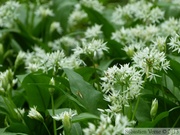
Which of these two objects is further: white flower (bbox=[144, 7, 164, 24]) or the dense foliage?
white flower (bbox=[144, 7, 164, 24])

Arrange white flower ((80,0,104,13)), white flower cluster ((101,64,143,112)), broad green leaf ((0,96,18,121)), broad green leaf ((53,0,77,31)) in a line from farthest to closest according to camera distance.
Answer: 1. broad green leaf ((53,0,77,31))
2. white flower ((80,0,104,13))
3. broad green leaf ((0,96,18,121))
4. white flower cluster ((101,64,143,112))

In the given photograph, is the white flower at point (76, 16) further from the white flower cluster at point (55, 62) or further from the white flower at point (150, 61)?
the white flower at point (150, 61)

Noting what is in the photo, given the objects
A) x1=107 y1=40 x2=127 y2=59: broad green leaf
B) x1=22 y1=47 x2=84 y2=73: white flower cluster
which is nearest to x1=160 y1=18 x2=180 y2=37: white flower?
x1=107 y1=40 x2=127 y2=59: broad green leaf

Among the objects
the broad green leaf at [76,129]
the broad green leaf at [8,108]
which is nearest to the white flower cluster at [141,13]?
the broad green leaf at [8,108]

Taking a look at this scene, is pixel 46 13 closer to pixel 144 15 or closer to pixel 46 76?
pixel 144 15

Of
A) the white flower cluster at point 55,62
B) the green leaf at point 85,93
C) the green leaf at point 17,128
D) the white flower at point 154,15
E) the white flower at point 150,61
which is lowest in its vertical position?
the green leaf at point 17,128

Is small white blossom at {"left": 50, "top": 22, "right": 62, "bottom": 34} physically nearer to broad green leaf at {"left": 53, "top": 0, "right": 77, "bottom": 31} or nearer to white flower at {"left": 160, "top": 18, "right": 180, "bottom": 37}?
broad green leaf at {"left": 53, "top": 0, "right": 77, "bottom": 31}
